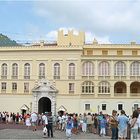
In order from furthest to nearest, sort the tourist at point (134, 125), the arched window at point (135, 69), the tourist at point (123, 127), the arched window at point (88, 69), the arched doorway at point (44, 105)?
1. the arched doorway at point (44, 105)
2. the arched window at point (88, 69)
3. the arched window at point (135, 69)
4. the tourist at point (123, 127)
5. the tourist at point (134, 125)

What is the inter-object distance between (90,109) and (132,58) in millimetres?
10301

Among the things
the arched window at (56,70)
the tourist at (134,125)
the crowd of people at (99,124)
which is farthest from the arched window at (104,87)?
the tourist at (134,125)

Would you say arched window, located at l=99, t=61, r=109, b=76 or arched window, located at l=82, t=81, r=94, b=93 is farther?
arched window, located at l=99, t=61, r=109, b=76

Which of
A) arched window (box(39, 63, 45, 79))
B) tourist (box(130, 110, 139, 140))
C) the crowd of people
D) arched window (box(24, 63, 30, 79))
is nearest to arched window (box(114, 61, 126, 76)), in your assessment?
arched window (box(39, 63, 45, 79))

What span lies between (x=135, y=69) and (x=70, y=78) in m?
10.3

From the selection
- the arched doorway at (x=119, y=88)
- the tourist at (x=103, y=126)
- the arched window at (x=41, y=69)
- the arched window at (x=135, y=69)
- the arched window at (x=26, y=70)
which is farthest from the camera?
the arched doorway at (x=119, y=88)

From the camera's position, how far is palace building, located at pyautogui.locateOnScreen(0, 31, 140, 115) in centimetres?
6569

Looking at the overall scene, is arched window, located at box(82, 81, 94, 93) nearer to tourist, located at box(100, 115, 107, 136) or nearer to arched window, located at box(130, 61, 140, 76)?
arched window, located at box(130, 61, 140, 76)

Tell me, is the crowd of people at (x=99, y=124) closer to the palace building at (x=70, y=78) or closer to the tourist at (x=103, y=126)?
the tourist at (x=103, y=126)

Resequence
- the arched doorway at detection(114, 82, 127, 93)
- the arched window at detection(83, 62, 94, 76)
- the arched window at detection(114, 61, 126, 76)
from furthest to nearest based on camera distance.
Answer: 1. the arched doorway at detection(114, 82, 127, 93)
2. the arched window at detection(83, 62, 94, 76)
3. the arched window at detection(114, 61, 126, 76)

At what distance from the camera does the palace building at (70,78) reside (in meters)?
65.7

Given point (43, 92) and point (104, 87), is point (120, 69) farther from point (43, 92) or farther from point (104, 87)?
point (43, 92)

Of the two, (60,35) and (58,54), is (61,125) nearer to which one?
(58,54)

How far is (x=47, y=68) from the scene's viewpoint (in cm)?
6725
